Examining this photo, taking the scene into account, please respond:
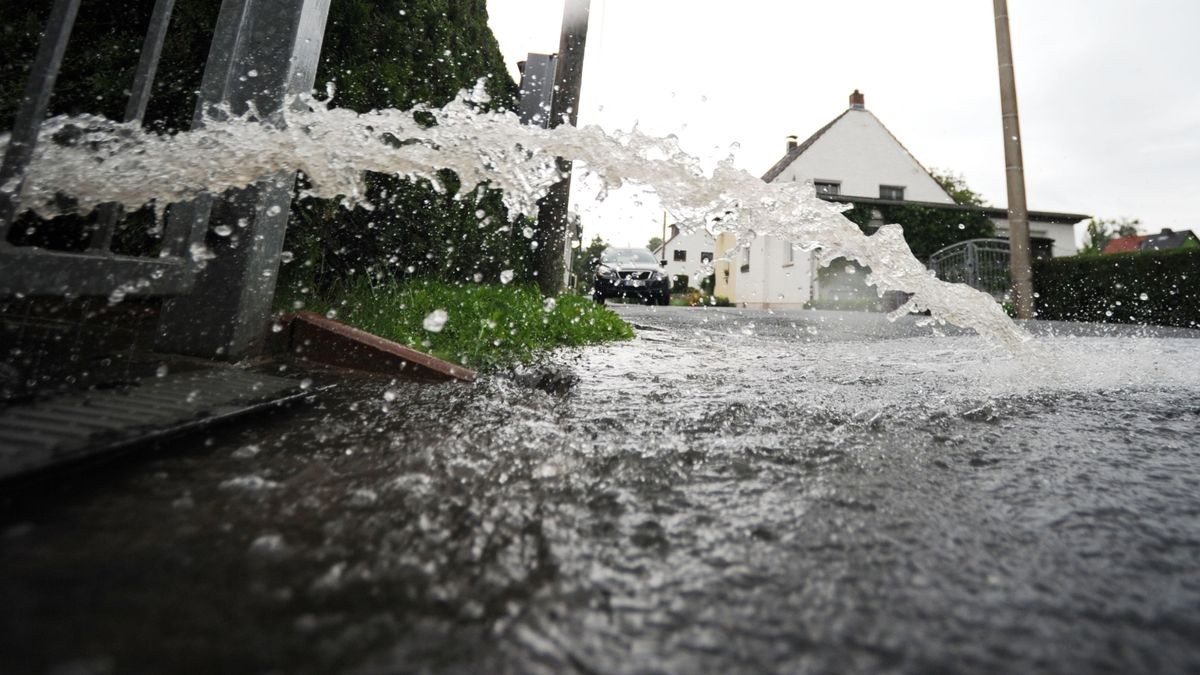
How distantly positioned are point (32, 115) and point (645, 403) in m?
2.14

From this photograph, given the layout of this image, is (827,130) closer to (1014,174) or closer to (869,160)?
(869,160)

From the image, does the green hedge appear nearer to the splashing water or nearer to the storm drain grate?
A: the splashing water

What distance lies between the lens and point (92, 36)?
10.1ft

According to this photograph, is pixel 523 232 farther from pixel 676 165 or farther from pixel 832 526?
pixel 832 526

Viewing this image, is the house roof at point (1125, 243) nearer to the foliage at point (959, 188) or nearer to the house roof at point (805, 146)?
the foliage at point (959, 188)

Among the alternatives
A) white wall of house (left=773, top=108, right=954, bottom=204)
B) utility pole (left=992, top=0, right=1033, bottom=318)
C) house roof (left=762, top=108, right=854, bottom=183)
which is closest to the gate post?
utility pole (left=992, top=0, right=1033, bottom=318)

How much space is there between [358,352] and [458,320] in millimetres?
1043

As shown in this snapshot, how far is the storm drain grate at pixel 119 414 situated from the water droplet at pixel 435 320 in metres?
1.47

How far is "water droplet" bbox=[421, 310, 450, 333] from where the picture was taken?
370cm

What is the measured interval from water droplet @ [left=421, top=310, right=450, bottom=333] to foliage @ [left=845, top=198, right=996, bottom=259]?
2044 centimetres

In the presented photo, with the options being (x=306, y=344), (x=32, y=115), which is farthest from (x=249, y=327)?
(x=32, y=115)

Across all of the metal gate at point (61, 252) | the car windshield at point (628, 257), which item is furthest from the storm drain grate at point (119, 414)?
the car windshield at point (628, 257)

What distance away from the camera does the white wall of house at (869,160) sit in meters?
24.6

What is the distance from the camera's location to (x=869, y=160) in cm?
2484
